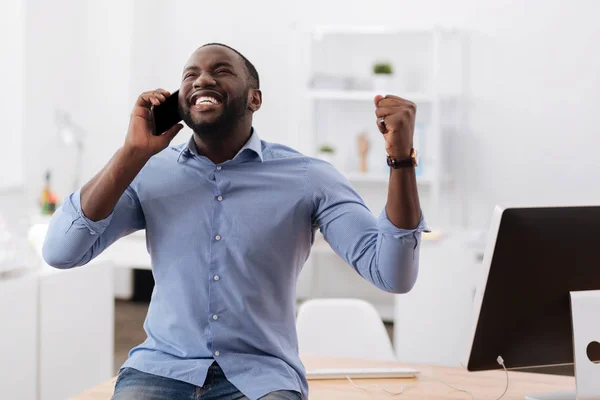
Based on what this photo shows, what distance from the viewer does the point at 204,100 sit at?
1.70 metres

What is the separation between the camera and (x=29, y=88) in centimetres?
507

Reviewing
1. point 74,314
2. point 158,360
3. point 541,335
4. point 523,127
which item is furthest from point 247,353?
point 523,127

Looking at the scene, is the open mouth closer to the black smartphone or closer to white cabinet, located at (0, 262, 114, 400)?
the black smartphone

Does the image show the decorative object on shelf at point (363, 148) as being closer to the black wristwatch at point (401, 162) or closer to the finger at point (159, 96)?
the finger at point (159, 96)

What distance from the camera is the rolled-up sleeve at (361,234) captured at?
1.52 m

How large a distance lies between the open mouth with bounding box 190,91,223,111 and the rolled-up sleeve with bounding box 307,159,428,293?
0.26 meters

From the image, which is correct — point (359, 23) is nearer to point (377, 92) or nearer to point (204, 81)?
point (377, 92)

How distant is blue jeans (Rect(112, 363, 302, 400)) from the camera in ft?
5.09

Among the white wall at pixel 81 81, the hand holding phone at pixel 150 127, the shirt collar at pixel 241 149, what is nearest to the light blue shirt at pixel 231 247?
the shirt collar at pixel 241 149

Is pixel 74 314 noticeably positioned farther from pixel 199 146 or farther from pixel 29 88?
pixel 29 88

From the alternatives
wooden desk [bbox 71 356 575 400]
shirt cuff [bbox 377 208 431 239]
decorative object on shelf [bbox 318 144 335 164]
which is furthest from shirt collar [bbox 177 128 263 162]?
decorative object on shelf [bbox 318 144 335 164]

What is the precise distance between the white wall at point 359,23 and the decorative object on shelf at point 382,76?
0.45 metres

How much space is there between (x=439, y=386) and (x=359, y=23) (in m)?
3.81

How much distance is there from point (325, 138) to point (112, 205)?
12.6 ft
